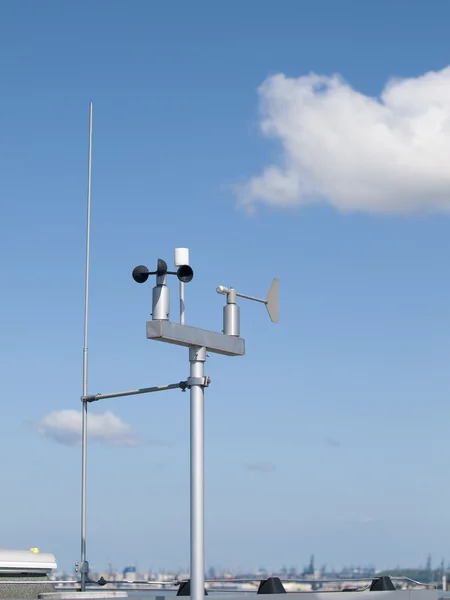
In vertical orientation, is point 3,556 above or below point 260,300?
below

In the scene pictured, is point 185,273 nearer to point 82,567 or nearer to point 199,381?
point 199,381

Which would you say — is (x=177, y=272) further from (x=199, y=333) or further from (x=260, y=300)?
(x=260, y=300)

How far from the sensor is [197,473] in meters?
16.0

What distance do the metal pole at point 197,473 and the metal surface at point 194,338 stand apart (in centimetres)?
18

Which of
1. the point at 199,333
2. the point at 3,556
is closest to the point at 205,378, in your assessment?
the point at 199,333

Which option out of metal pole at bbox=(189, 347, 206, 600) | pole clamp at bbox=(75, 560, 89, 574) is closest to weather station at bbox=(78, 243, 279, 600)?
metal pole at bbox=(189, 347, 206, 600)

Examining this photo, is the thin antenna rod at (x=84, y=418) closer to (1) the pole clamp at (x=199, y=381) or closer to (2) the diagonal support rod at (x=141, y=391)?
(2) the diagonal support rod at (x=141, y=391)

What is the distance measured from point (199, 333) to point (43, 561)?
585 cm

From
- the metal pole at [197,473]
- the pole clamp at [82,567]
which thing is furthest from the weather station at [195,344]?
the pole clamp at [82,567]

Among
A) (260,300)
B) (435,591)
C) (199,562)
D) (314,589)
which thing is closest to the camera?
(199,562)

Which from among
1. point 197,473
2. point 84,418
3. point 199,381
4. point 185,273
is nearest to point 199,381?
point 199,381

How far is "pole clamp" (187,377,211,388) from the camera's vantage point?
16281mm

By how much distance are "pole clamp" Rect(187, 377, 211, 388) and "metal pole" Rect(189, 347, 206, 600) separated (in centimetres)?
2

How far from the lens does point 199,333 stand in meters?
16.3
